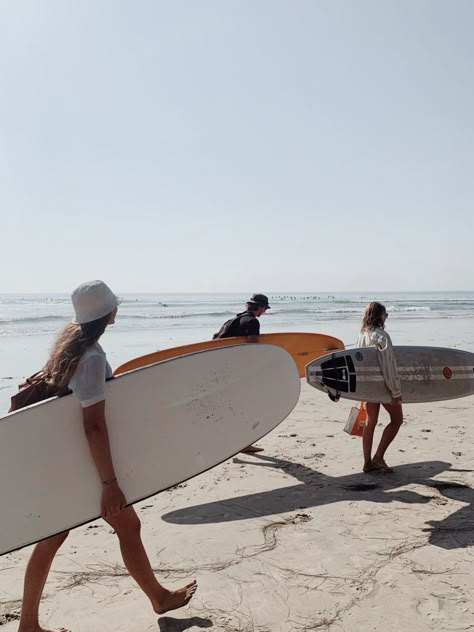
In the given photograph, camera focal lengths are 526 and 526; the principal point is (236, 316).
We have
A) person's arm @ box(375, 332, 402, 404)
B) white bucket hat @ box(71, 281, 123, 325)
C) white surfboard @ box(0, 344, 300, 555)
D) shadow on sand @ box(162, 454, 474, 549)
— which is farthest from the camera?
person's arm @ box(375, 332, 402, 404)

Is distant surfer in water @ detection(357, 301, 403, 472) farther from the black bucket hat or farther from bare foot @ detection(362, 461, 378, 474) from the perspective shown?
the black bucket hat

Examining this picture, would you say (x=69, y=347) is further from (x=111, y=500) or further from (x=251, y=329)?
(x=251, y=329)

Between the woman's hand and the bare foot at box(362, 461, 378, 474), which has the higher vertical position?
the woman's hand

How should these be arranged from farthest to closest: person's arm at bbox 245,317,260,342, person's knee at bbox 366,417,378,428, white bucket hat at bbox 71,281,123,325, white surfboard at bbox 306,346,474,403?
person's arm at bbox 245,317,260,342 < white surfboard at bbox 306,346,474,403 < person's knee at bbox 366,417,378,428 < white bucket hat at bbox 71,281,123,325

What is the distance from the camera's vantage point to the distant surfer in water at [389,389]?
14.2 ft

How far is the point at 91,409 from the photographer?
2031 millimetres

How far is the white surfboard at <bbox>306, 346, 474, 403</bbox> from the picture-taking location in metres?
4.78

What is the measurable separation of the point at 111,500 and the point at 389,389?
2875 mm

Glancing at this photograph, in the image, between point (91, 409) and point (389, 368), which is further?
point (389, 368)

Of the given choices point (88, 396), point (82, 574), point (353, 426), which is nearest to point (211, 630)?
point (82, 574)

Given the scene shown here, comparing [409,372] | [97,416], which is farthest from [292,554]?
[409,372]

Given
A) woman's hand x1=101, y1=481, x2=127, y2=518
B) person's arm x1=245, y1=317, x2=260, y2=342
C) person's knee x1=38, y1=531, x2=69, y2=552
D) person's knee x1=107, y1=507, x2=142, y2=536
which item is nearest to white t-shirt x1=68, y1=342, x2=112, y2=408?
woman's hand x1=101, y1=481, x2=127, y2=518

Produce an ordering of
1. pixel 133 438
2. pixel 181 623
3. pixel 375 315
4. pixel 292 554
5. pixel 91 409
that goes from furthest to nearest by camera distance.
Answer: pixel 375 315 → pixel 292 554 → pixel 133 438 → pixel 181 623 → pixel 91 409

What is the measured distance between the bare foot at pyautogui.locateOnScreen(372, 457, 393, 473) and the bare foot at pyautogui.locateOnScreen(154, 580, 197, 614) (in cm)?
232
